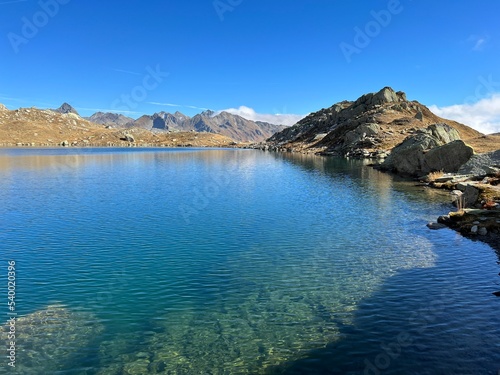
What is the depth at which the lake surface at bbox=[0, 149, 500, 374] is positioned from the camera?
48.7 ft

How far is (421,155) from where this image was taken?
81000mm

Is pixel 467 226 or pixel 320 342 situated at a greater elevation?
pixel 467 226

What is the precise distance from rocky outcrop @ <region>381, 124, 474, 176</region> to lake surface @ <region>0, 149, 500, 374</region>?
3685 centimetres

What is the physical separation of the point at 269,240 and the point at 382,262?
9.57 metres

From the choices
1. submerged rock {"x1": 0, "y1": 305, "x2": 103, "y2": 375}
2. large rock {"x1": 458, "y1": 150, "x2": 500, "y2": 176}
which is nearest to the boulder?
large rock {"x1": 458, "y1": 150, "x2": 500, "y2": 176}

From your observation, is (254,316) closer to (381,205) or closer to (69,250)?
(69,250)

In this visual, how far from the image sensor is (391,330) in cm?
1684

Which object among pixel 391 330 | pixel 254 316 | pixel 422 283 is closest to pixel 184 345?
pixel 254 316

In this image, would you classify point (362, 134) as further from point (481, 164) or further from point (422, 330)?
point (422, 330)

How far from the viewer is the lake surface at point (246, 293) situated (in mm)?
14852

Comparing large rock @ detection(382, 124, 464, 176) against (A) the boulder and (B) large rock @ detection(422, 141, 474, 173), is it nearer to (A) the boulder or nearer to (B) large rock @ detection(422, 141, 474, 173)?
(B) large rock @ detection(422, 141, 474, 173)

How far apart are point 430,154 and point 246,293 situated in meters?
70.2

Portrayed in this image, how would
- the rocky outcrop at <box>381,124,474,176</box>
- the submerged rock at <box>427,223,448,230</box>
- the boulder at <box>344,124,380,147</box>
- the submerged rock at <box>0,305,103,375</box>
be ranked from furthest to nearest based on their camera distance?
1. the boulder at <box>344,124,380,147</box>
2. the rocky outcrop at <box>381,124,474,176</box>
3. the submerged rock at <box>427,223,448,230</box>
4. the submerged rock at <box>0,305,103,375</box>

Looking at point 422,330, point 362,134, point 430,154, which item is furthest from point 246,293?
point 362,134
